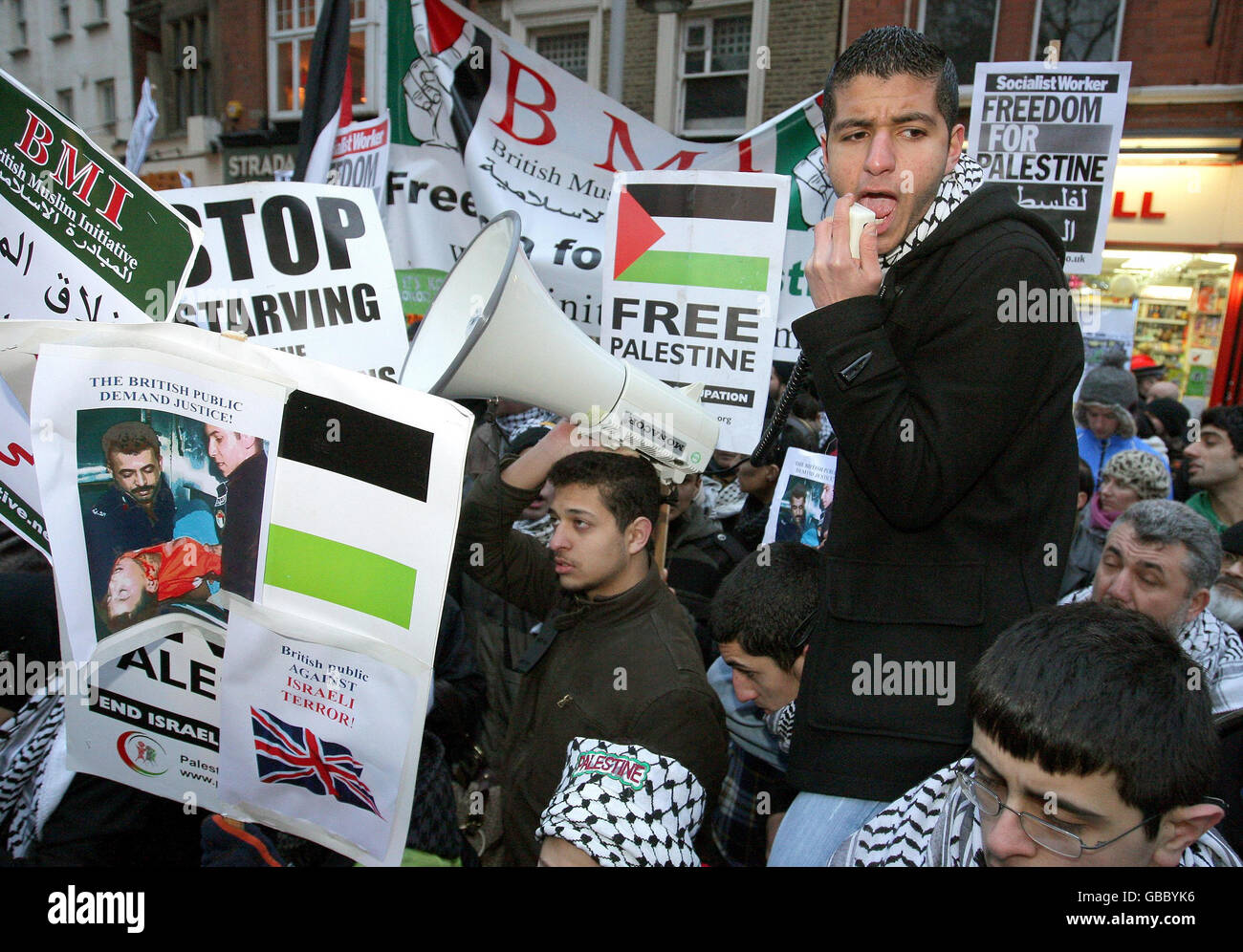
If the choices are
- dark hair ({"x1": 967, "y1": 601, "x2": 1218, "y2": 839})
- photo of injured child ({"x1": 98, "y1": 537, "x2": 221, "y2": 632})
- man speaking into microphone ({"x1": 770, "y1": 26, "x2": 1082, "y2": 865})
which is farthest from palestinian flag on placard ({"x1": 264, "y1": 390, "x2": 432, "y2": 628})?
dark hair ({"x1": 967, "y1": 601, "x2": 1218, "y2": 839})

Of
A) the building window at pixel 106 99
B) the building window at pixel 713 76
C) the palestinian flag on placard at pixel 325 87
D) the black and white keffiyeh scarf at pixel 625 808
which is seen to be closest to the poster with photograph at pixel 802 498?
the black and white keffiyeh scarf at pixel 625 808

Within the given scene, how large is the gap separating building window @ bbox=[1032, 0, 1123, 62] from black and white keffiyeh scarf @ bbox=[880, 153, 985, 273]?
11119mm

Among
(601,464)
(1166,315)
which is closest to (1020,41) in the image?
(1166,315)

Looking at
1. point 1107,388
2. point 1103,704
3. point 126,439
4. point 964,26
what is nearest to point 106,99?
point 964,26

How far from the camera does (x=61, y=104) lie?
11305 mm

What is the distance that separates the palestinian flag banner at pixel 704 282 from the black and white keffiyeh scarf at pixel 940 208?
1483 millimetres

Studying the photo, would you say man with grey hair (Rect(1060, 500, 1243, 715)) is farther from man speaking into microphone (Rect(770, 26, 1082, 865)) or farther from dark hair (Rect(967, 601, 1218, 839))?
dark hair (Rect(967, 601, 1218, 839))

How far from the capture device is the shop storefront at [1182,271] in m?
10.1

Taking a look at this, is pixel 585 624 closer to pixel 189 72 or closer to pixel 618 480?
pixel 618 480

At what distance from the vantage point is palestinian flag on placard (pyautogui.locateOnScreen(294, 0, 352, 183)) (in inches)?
181

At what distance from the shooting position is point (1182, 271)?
34.4ft

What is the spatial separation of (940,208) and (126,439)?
1.35m
